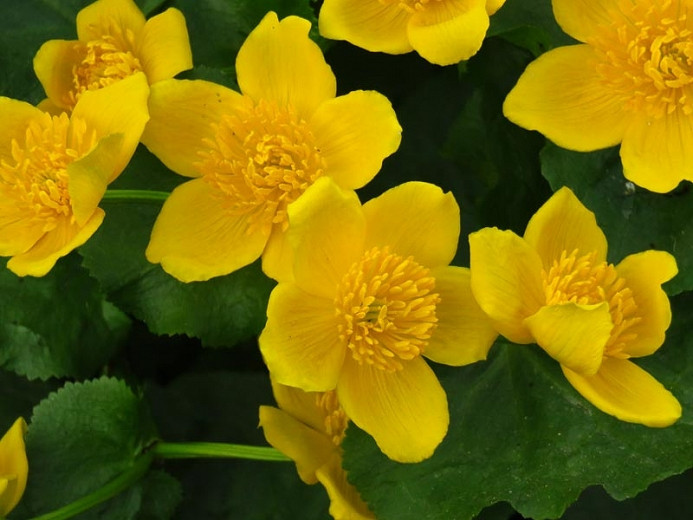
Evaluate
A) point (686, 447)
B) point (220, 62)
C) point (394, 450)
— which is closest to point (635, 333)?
point (686, 447)

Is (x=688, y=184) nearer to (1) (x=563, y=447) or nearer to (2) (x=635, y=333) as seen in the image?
(2) (x=635, y=333)

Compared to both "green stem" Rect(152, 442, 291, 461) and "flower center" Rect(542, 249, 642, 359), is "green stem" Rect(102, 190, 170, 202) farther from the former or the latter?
"flower center" Rect(542, 249, 642, 359)

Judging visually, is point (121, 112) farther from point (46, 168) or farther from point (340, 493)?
point (340, 493)

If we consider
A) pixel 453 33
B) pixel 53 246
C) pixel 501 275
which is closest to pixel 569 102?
pixel 453 33

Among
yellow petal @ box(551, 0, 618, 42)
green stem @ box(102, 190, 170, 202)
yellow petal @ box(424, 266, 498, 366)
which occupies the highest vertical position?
yellow petal @ box(551, 0, 618, 42)

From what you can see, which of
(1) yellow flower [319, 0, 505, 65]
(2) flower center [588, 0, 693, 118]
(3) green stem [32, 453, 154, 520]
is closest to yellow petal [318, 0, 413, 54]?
(1) yellow flower [319, 0, 505, 65]

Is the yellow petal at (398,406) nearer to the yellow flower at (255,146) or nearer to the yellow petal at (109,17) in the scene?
the yellow flower at (255,146)

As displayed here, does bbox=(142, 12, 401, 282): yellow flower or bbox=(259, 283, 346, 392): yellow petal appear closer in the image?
bbox=(259, 283, 346, 392): yellow petal
